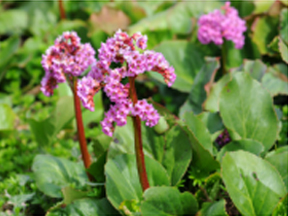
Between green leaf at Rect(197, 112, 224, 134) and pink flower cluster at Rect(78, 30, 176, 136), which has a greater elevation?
pink flower cluster at Rect(78, 30, 176, 136)

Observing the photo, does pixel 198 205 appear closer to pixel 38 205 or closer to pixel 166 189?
pixel 166 189

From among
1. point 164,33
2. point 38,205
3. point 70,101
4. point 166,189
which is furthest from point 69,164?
point 164,33

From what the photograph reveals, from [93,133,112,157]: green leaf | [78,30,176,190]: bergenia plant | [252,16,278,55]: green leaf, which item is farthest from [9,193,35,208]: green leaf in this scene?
[252,16,278,55]: green leaf

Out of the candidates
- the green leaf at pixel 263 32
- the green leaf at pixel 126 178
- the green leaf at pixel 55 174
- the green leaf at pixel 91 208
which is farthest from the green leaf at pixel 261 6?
the green leaf at pixel 91 208

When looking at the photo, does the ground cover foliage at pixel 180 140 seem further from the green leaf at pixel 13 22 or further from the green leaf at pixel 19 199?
the green leaf at pixel 13 22

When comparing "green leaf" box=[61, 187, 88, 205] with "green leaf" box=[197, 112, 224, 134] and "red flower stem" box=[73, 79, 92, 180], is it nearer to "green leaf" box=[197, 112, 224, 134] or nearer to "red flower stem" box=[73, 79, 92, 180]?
"red flower stem" box=[73, 79, 92, 180]

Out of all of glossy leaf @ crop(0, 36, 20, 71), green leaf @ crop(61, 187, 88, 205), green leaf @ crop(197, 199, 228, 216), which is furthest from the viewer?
glossy leaf @ crop(0, 36, 20, 71)
